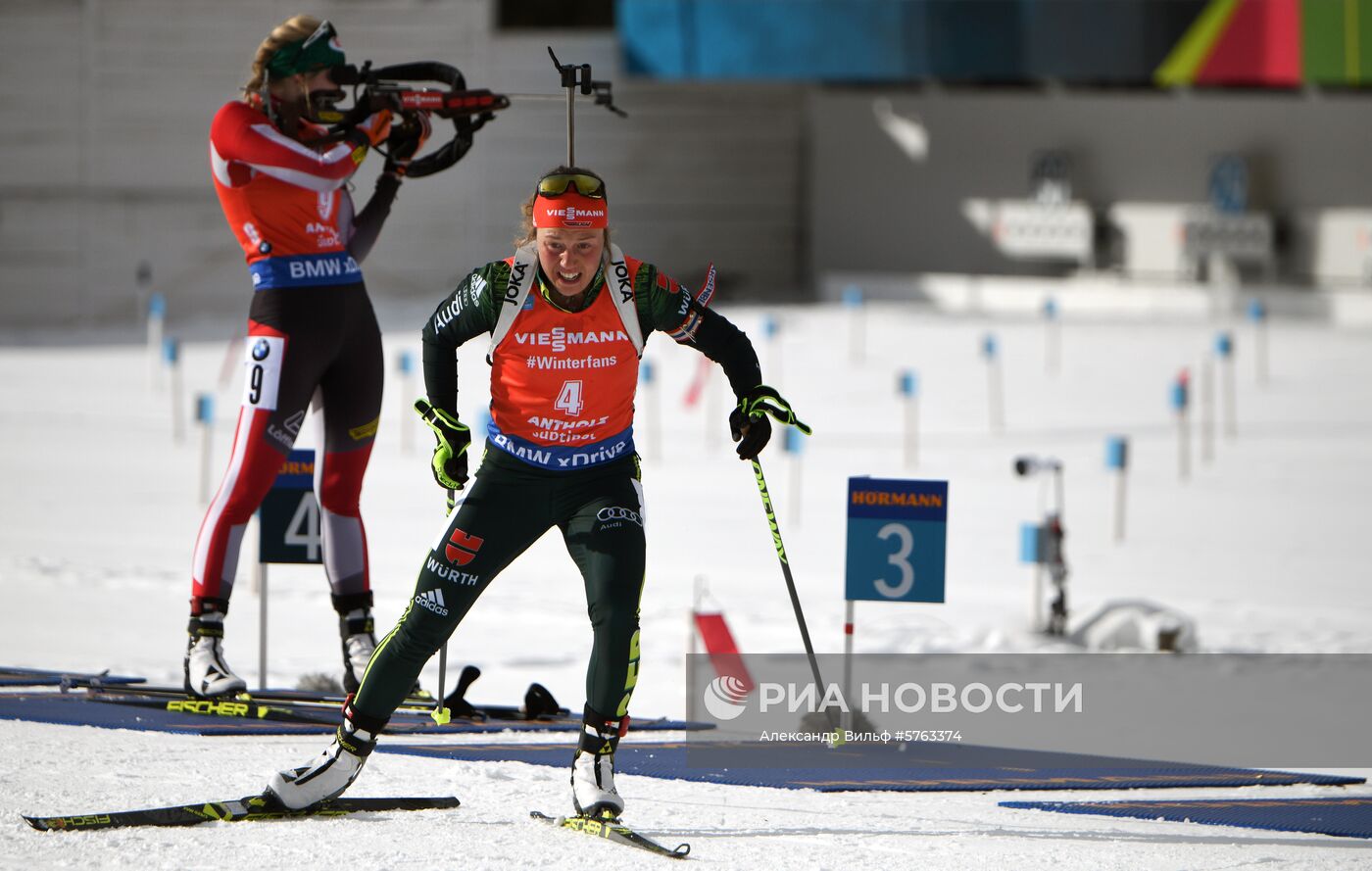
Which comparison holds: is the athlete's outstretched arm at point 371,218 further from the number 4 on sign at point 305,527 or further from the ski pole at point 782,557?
the ski pole at point 782,557

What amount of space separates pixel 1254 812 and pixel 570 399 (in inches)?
96.1

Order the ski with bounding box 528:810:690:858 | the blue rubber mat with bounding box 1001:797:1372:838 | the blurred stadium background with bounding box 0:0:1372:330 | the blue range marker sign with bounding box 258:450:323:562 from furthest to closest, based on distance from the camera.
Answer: the blurred stadium background with bounding box 0:0:1372:330 < the blue range marker sign with bounding box 258:450:323:562 < the blue rubber mat with bounding box 1001:797:1372:838 < the ski with bounding box 528:810:690:858

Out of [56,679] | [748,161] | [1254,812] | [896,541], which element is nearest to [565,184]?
[896,541]

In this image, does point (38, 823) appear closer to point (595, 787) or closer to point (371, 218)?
point (595, 787)

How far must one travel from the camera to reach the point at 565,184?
5.09 metres

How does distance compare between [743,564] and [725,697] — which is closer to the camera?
[725,697]

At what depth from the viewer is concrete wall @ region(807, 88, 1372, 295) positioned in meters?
23.8

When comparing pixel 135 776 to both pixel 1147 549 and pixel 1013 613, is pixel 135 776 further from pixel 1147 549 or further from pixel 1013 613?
pixel 1147 549

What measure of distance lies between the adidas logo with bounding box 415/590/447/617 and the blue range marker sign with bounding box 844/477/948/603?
6.90 feet

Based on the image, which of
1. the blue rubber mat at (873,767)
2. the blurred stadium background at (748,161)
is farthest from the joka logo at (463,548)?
the blurred stadium background at (748,161)

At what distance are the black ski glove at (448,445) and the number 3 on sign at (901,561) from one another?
2.08 meters

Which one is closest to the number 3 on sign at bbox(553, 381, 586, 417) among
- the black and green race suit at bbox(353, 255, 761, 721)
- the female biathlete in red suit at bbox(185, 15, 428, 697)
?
the black and green race suit at bbox(353, 255, 761, 721)

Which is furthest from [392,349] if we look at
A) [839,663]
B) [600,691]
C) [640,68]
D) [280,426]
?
[600,691]

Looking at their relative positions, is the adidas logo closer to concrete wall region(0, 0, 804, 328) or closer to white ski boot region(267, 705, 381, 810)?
white ski boot region(267, 705, 381, 810)
